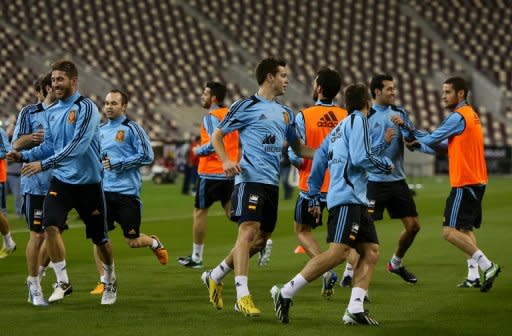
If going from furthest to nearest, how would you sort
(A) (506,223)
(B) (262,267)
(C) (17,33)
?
(C) (17,33) < (A) (506,223) < (B) (262,267)

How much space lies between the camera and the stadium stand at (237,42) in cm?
4934

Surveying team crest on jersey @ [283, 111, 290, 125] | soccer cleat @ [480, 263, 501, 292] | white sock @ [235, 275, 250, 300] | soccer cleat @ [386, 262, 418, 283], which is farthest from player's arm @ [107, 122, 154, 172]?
soccer cleat @ [480, 263, 501, 292]

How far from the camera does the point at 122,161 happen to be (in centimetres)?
1052

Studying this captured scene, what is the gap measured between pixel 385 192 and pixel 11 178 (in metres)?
12.2

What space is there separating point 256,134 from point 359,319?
1786 millimetres

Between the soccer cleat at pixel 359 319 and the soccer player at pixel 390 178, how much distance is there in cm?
285

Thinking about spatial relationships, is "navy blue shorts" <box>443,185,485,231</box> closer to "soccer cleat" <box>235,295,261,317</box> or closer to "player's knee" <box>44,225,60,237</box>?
"soccer cleat" <box>235,295,261,317</box>

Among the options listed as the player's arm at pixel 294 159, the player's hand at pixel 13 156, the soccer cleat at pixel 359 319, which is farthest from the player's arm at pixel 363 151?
the player's hand at pixel 13 156

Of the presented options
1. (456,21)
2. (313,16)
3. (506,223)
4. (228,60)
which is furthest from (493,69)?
(506,223)

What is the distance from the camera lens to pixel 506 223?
64.9 ft

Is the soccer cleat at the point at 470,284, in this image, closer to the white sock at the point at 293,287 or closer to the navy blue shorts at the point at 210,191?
the white sock at the point at 293,287

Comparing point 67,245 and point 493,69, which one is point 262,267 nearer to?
point 67,245

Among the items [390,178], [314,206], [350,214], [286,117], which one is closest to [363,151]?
[350,214]

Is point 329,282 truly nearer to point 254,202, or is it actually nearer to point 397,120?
point 254,202
